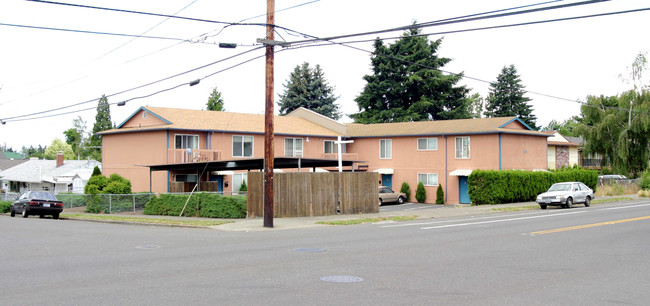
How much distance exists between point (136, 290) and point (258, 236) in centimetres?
889

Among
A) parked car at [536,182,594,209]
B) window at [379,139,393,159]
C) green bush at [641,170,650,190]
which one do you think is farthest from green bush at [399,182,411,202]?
green bush at [641,170,650,190]

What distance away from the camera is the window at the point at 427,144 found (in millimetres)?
43741

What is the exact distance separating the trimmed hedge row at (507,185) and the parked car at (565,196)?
3.94 metres

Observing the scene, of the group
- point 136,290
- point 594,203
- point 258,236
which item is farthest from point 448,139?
point 136,290

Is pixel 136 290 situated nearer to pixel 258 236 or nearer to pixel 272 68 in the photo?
pixel 258 236

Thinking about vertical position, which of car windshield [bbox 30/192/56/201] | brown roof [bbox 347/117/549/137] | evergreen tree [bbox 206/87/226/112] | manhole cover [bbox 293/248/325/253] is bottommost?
manhole cover [bbox 293/248/325/253]

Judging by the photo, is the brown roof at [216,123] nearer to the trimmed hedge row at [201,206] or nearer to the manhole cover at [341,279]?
the trimmed hedge row at [201,206]

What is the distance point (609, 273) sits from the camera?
10266 millimetres

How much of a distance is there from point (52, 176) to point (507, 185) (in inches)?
1836

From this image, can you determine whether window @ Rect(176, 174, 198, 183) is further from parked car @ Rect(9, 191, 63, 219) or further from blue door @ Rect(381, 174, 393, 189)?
blue door @ Rect(381, 174, 393, 189)

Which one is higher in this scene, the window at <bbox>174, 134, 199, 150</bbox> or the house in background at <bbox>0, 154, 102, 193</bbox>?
the window at <bbox>174, 134, 199, 150</bbox>

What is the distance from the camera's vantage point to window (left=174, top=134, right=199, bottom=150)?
3959 cm

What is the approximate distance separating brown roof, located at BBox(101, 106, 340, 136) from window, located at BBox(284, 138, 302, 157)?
0.74 metres

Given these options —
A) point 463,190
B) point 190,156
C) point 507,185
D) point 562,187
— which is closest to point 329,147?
point 463,190
